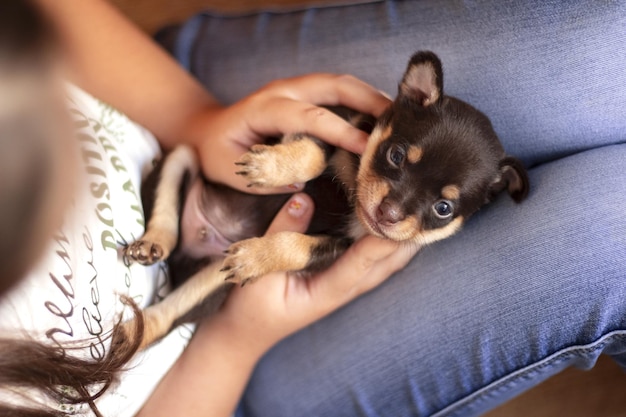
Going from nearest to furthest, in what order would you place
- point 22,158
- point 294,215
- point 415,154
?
point 22,158 → point 415,154 → point 294,215

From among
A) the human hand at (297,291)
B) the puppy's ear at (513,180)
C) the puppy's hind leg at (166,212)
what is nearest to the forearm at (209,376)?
the human hand at (297,291)

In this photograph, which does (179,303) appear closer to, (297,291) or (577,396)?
(297,291)

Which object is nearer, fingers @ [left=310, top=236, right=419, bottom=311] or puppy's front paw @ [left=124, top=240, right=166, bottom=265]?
puppy's front paw @ [left=124, top=240, right=166, bottom=265]

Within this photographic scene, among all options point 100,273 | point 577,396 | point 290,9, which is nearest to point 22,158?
point 100,273

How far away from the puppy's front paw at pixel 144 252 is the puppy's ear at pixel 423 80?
0.82 meters

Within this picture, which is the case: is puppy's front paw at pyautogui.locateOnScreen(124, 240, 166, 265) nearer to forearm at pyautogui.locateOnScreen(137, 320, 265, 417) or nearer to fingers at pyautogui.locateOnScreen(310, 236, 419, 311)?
forearm at pyautogui.locateOnScreen(137, 320, 265, 417)

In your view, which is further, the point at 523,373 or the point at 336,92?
the point at 336,92

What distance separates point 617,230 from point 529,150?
0.40 metres

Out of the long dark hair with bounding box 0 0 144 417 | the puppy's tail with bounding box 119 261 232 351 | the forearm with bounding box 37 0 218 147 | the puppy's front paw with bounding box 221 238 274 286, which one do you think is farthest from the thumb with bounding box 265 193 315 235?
the long dark hair with bounding box 0 0 144 417

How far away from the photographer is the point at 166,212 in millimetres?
1594

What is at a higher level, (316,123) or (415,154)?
(316,123)

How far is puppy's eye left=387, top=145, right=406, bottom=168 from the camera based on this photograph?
4.91ft

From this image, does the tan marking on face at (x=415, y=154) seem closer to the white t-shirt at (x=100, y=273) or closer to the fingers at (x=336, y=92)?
the fingers at (x=336, y=92)

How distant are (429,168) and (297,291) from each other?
1.71 ft
